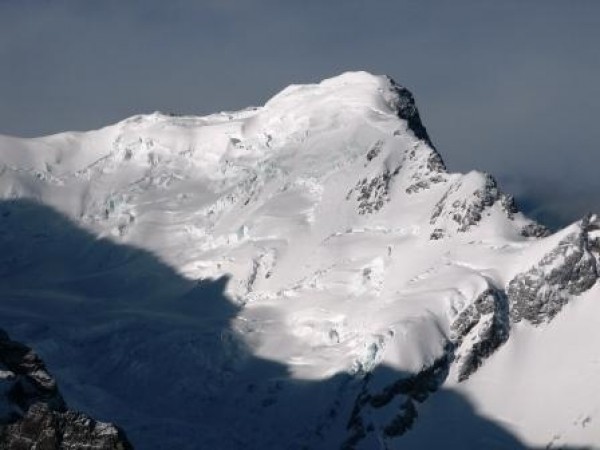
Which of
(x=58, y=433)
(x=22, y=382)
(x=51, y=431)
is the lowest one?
(x=22, y=382)

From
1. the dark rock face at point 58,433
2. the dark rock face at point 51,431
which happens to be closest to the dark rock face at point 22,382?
the dark rock face at point 51,431

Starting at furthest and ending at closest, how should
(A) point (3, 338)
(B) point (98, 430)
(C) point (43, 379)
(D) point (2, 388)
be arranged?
1. (A) point (3, 338)
2. (C) point (43, 379)
3. (D) point (2, 388)
4. (B) point (98, 430)

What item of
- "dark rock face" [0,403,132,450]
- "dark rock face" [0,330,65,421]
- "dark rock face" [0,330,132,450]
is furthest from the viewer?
"dark rock face" [0,330,65,421]

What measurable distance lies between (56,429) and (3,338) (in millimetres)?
34859

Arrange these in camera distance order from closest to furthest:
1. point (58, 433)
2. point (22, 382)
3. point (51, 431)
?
point (51, 431) < point (58, 433) < point (22, 382)

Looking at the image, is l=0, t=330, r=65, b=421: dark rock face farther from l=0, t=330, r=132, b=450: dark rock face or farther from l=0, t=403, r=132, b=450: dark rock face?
l=0, t=403, r=132, b=450: dark rock face

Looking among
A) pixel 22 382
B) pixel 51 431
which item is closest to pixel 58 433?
pixel 51 431

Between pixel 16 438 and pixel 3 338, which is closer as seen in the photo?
pixel 16 438

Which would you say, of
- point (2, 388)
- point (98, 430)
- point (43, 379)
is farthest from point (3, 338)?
point (98, 430)

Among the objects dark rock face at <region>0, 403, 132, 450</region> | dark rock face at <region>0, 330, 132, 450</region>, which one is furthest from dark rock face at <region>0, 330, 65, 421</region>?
dark rock face at <region>0, 403, 132, 450</region>

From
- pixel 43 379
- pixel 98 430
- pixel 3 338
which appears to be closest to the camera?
pixel 98 430

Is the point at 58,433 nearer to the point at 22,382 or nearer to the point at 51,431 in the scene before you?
the point at 51,431

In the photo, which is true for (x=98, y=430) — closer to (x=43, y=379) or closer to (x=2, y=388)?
(x=2, y=388)

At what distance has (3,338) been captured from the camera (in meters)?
177
